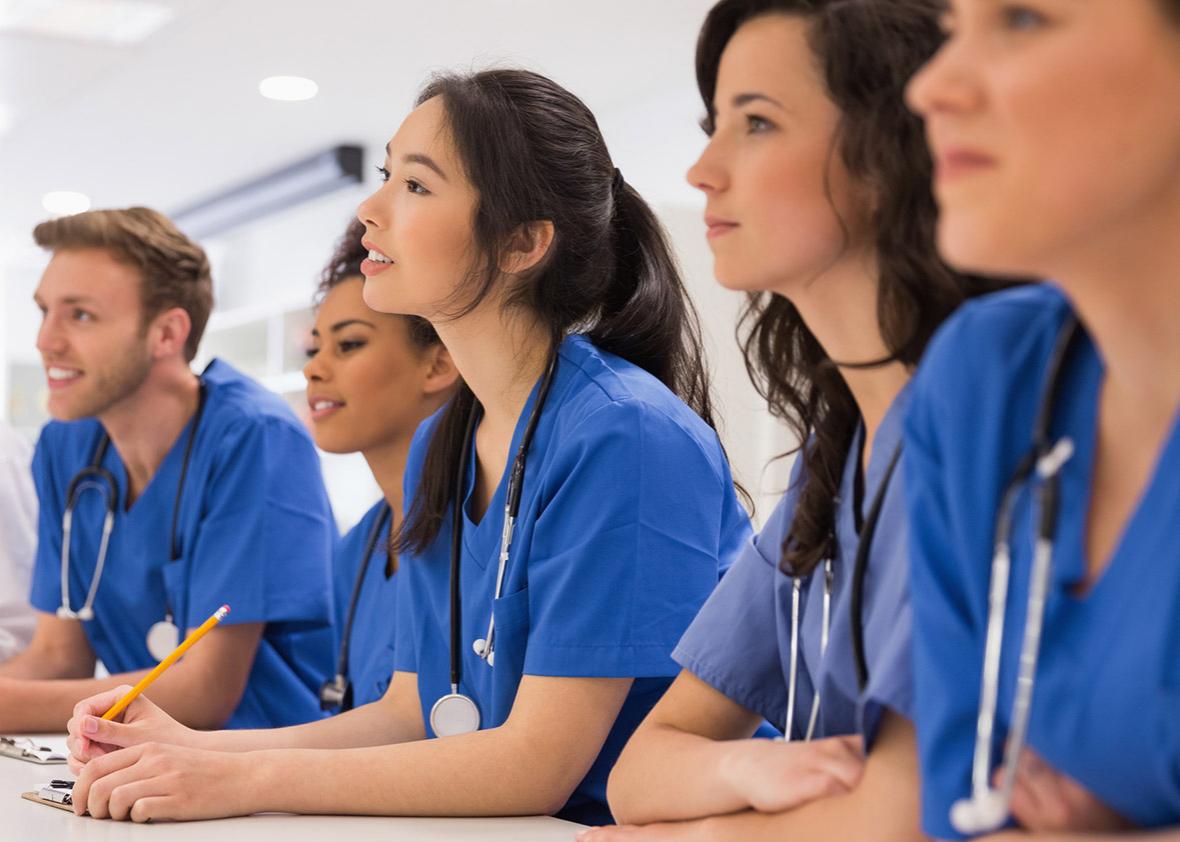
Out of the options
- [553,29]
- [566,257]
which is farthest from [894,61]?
[553,29]

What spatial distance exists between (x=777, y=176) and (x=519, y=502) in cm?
58

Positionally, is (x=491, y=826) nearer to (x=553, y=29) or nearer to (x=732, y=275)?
(x=732, y=275)

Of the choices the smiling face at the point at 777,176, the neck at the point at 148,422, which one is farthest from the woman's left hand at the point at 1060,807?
the neck at the point at 148,422

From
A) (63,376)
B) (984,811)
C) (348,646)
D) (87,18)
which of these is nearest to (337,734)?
(348,646)

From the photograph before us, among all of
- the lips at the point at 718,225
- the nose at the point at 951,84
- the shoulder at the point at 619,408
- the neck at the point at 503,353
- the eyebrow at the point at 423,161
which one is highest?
the eyebrow at the point at 423,161

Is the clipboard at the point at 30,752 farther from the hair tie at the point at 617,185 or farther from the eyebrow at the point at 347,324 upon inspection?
the hair tie at the point at 617,185

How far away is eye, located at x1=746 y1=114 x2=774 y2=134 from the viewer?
3.99 ft

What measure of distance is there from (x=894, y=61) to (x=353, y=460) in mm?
5421

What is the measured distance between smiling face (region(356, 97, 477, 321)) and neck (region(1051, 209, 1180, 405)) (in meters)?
1.00

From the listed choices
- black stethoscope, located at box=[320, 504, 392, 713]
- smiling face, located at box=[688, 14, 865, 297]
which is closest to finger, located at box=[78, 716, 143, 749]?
black stethoscope, located at box=[320, 504, 392, 713]

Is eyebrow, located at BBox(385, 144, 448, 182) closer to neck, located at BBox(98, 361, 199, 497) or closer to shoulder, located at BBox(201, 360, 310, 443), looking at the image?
shoulder, located at BBox(201, 360, 310, 443)

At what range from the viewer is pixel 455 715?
160 centimetres

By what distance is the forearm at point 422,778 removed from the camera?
Result: 136 centimetres

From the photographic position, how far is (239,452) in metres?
2.37
